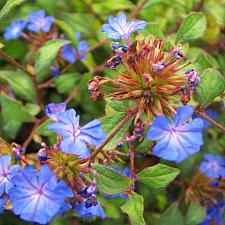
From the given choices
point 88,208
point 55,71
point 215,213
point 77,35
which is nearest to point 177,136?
point 88,208

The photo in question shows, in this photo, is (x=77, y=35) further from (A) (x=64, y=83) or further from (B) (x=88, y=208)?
(B) (x=88, y=208)

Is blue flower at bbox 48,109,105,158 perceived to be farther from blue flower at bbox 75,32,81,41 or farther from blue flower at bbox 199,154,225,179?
blue flower at bbox 75,32,81,41

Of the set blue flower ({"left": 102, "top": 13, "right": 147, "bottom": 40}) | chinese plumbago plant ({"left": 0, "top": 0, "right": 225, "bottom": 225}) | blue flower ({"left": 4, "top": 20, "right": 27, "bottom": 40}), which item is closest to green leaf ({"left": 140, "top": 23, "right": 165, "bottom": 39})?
chinese plumbago plant ({"left": 0, "top": 0, "right": 225, "bottom": 225})

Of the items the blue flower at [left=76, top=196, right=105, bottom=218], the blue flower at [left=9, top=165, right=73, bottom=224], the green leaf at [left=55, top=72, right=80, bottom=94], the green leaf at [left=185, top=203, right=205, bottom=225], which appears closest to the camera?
the blue flower at [left=9, top=165, right=73, bottom=224]

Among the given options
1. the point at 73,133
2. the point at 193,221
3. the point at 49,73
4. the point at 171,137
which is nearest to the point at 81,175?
the point at 73,133

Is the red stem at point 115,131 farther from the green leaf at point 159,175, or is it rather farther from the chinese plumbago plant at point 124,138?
the green leaf at point 159,175

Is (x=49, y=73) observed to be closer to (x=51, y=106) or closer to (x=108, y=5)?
(x=108, y=5)

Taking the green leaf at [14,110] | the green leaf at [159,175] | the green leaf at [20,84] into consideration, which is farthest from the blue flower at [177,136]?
the green leaf at [20,84]
